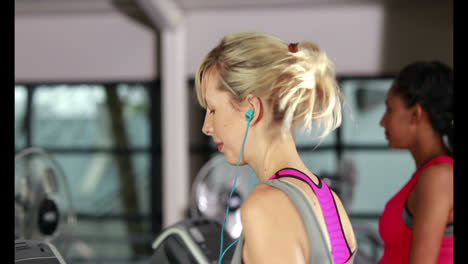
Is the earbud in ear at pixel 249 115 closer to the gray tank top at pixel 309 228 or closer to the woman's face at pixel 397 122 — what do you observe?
the gray tank top at pixel 309 228

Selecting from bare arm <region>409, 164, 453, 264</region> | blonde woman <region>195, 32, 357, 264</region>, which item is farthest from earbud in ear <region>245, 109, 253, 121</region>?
bare arm <region>409, 164, 453, 264</region>

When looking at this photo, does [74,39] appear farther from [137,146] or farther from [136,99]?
[137,146]

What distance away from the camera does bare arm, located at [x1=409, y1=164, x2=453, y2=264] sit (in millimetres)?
803

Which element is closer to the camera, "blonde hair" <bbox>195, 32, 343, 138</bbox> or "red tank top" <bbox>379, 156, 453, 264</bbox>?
"blonde hair" <bbox>195, 32, 343, 138</bbox>

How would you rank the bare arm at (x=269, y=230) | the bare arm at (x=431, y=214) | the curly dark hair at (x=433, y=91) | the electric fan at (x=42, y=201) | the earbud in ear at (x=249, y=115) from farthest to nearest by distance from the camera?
1. the electric fan at (x=42, y=201)
2. the curly dark hair at (x=433, y=91)
3. the bare arm at (x=431, y=214)
4. the earbud in ear at (x=249, y=115)
5. the bare arm at (x=269, y=230)

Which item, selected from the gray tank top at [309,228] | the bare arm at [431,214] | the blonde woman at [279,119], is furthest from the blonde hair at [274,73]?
the bare arm at [431,214]

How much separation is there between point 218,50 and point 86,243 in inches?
181

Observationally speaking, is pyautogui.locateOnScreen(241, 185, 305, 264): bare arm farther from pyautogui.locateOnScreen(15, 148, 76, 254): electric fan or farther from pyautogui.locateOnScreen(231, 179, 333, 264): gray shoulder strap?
pyautogui.locateOnScreen(15, 148, 76, 254): electric fan

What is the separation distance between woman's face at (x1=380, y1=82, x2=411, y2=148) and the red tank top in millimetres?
80

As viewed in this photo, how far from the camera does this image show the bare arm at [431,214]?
80 cm

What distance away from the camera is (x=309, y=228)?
0.50m

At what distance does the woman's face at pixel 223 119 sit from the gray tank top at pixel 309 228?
11 centimetres

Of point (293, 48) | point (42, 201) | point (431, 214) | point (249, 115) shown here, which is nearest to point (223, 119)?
point (249, 115)
